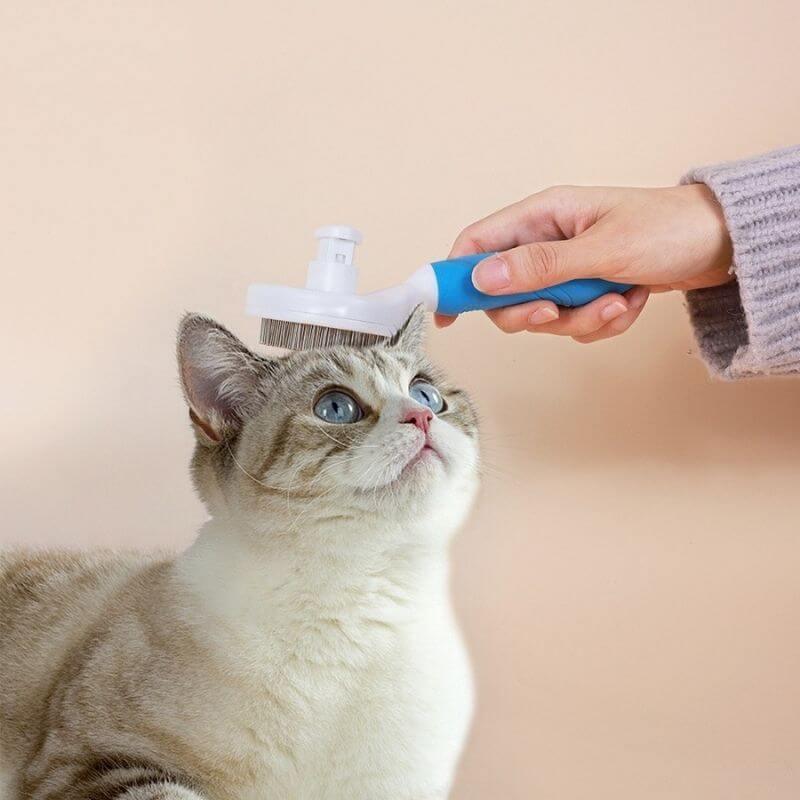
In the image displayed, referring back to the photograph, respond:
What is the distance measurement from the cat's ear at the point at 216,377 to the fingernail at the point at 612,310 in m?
0.52

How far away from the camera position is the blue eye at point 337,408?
1.22 m

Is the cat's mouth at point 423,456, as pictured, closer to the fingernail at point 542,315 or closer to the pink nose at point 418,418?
the pink nose at point 418,418

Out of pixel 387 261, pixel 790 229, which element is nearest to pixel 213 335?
pixel 387 261

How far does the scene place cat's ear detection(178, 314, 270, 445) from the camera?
3.97 feet

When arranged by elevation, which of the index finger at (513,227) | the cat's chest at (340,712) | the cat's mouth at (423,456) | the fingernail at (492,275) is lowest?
the cat's chest at (340,712)

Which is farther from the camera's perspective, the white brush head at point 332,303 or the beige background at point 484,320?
the beige background at point 484,320

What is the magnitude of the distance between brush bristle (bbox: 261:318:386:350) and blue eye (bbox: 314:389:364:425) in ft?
0.33

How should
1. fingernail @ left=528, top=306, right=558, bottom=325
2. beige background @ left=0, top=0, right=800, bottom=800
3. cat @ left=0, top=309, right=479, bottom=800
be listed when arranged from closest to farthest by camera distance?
cat @ left=0, top=309, right=479, bottom=800 < fingernail @ left=528, top=306, right=558, bottom=325 < beige background @ left=0, top=0, right=800, bottom=800

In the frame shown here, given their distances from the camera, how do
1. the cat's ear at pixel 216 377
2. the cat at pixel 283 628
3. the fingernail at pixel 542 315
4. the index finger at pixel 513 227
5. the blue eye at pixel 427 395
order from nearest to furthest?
the cat at pixel 283 628 < the cat's ear at pixel 216 377 < the blue eye at pixel 427 395 < the fingernail at pixel 542 315 < the index finger at pixel 513 227

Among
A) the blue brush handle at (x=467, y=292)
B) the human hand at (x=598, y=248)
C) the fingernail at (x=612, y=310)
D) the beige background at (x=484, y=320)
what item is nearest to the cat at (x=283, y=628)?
the blue brush handle at (x=467, y=292)

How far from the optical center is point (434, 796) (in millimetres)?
1192

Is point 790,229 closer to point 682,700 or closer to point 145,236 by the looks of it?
point 682,700

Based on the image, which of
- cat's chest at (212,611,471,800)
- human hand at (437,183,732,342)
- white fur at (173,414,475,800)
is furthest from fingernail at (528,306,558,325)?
cat's chest at (212,611,471,800)

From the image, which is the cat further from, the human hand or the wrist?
the wrist
